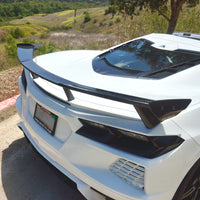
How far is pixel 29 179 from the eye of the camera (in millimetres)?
2430

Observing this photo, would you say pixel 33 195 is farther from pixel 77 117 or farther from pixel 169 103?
pixel 169 103

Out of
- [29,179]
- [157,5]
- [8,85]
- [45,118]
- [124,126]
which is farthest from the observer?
[157,5]

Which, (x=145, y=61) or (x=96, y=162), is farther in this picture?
(x=145, y=61)

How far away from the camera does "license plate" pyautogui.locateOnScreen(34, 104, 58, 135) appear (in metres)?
1.80

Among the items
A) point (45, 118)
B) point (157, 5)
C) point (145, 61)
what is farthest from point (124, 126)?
point (157, 5)

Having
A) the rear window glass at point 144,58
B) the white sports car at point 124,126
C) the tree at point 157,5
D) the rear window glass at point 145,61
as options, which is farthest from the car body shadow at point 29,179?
the tree at point 157,5

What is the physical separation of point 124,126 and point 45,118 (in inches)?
32.0

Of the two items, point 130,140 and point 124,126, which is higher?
point 124,126

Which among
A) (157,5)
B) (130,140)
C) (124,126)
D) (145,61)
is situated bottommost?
(130,140)

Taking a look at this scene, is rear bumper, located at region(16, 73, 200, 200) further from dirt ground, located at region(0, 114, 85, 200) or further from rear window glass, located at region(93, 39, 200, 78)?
rear window glass, located at region(93, 39, 200, 78)

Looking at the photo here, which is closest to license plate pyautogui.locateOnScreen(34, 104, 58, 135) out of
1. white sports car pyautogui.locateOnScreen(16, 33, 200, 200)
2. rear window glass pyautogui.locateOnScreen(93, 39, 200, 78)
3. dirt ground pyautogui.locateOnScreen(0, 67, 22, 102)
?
white sports car pyautogui.locateOnScreen(16, 33, 200, 200)

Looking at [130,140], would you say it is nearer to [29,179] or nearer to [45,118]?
[45,118]

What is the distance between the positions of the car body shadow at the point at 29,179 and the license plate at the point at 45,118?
1.19ft

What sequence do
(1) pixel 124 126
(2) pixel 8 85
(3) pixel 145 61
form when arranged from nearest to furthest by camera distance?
(1) pixel 124 126 < (3) pixel 145 61 < (2) pixel 8 85
